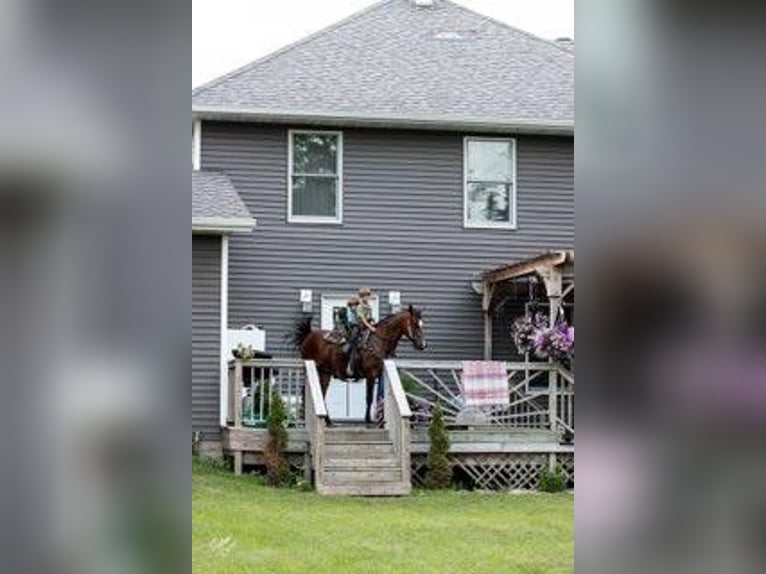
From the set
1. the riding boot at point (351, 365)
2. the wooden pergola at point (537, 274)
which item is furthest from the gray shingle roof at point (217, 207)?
the wooden pergola at point (537, 274)

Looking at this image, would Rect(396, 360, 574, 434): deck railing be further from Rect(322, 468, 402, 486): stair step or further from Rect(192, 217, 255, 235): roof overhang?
Rect(192, 217, 255, 235): roof overhang

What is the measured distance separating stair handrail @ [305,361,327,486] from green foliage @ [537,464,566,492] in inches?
64.9

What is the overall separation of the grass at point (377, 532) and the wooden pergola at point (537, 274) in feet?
6.77

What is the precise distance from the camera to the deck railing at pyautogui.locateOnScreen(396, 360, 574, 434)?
31.1 ft

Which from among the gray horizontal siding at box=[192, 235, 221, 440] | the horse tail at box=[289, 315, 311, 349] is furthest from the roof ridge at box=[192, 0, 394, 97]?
the horse tail at box=[289, 315, 311, 349]

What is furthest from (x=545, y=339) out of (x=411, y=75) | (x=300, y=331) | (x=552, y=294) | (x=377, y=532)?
(x=377, y=532)

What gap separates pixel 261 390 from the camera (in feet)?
31.3

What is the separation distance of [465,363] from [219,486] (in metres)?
2.22

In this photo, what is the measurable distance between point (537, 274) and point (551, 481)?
2.17 meters

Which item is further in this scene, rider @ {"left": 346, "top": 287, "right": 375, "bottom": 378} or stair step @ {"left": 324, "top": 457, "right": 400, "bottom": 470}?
rider @ {"left": 346, "top": 287, "right": 375, "bottom": 378}

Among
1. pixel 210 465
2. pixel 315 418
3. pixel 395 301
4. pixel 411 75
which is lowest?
pixel 210 465

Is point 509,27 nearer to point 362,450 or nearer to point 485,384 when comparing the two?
point 485,384

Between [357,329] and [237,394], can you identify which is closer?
[237,394]

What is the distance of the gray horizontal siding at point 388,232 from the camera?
437 inches
